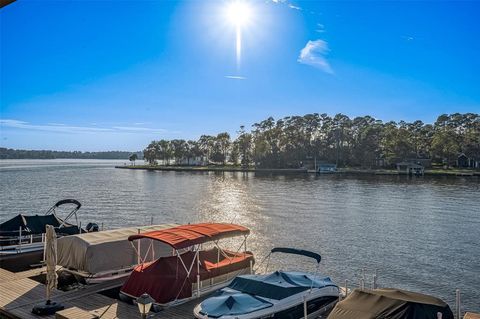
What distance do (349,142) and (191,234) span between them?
5646 inches

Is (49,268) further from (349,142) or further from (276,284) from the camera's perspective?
(349,142)

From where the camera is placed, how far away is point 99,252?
1662cm

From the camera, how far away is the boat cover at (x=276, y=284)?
12828 millimetres

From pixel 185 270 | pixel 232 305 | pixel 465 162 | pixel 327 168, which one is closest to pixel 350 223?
pixel 185 270

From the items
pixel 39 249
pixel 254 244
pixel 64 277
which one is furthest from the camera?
pixel 254 244

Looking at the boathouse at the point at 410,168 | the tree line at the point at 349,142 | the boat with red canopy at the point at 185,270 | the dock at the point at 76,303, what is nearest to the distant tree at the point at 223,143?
the tree line at the point at 349,142

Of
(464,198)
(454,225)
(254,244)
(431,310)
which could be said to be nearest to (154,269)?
(431,310)

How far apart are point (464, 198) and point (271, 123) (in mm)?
110359

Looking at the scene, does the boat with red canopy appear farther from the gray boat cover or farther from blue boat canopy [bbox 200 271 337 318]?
blue boat canopy [bbox 200 271 337 318]

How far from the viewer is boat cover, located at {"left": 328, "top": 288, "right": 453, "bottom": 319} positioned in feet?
32.6

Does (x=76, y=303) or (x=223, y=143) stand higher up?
(x=223, y=143)

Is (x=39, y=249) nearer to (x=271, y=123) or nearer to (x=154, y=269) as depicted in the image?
(x=154, y=269)

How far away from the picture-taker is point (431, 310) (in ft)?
33.6

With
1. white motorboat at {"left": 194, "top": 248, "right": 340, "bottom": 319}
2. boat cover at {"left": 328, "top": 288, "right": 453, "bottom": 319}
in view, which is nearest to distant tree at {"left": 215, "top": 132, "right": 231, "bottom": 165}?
white motorboat at {"left": 194, "top": 248, "right": 340, "bottom": 319}
